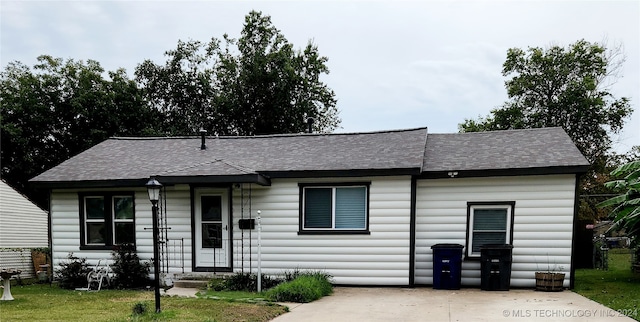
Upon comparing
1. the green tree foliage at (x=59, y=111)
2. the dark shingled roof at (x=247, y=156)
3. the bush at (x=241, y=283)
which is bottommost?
the bush at (x=241, y=283)

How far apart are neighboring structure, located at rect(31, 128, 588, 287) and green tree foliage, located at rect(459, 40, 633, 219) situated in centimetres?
1386

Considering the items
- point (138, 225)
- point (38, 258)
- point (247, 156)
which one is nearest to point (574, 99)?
point (247, 156)

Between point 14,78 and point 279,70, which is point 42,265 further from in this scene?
point 14,78

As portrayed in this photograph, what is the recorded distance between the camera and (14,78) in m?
26.2

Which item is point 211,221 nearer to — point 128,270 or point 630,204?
point 128,270

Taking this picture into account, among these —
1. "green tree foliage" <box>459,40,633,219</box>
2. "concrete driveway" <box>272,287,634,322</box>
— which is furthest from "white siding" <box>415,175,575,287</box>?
"green tree foliage" <box>459,40,633,219</box>

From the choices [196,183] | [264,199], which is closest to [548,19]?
[264,199]

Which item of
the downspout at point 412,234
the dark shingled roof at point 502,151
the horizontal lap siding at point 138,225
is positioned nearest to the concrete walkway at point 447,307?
the downspout at point 412,234

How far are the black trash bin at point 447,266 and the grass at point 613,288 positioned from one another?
2.29 meters

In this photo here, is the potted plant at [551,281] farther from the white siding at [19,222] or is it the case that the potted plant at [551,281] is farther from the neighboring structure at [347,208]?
the white siding at [19,222]

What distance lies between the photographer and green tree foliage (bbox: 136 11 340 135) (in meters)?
26.2

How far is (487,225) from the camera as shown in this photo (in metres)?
9.20

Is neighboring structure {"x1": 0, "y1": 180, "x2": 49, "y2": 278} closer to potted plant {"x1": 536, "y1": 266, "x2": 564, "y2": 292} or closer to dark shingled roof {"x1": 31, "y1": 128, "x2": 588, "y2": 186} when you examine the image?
dark shingled roof {"x1": 31, "y1": 128, "x2": 588, "y2": 186}

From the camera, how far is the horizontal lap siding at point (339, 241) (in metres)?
9.16
